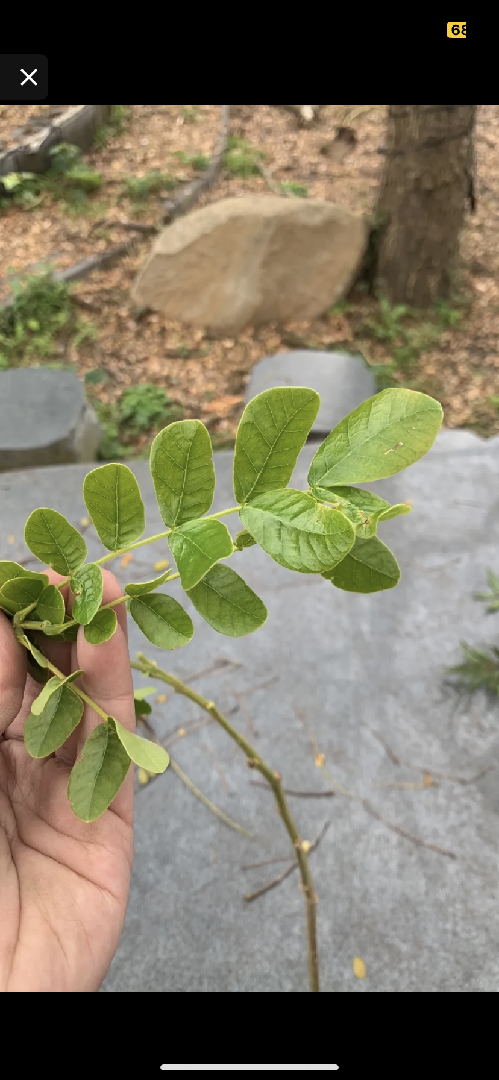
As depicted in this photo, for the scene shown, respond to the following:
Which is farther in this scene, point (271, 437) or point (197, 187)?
point (197, 187)

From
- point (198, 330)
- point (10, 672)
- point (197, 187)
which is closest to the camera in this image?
point (10, 672)

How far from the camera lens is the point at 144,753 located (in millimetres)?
640

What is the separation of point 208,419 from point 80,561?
8.96 ft

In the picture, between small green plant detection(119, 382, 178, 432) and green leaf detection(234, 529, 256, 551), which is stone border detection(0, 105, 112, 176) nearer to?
small green plant detection(119, 382, 178, 432)

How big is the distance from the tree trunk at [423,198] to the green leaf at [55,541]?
3.20 metres

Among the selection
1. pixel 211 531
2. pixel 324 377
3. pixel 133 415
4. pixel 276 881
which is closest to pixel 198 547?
pixel 211 531

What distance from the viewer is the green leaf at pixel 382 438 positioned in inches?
20.5

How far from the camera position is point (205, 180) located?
15.4 ft

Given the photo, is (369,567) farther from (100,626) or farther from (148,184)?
Answer: (148,184)

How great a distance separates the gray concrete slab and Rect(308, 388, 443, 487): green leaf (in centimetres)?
143

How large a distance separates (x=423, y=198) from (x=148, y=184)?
1.89 m
